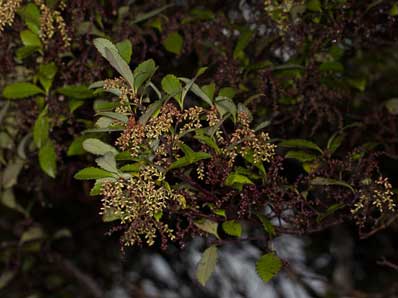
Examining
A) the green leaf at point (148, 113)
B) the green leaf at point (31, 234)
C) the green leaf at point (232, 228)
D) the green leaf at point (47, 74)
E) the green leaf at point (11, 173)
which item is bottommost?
the green leaf at point (31, 234)

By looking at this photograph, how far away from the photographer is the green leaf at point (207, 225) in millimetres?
1519

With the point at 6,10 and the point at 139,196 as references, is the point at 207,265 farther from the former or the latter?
the point at 6,10

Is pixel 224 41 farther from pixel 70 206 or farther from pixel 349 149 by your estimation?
pixel 70 206

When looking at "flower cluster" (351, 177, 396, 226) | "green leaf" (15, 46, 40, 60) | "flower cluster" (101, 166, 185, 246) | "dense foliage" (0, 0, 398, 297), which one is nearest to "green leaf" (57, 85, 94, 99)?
"dense foliage" (0, 0, 398, 297)

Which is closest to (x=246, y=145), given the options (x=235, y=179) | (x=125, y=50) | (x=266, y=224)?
(x=235, y=179)

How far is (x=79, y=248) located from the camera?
11.1 feet

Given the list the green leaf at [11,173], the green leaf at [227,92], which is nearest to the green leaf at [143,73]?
the green leaf at [227,92]

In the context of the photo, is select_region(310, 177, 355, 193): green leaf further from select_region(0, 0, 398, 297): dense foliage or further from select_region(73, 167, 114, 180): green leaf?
select_region(73, 167, 114, 180): green leaf

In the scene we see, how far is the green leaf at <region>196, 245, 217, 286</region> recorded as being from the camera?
158 centimetres

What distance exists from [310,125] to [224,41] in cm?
31

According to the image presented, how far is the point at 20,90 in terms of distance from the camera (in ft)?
5.87

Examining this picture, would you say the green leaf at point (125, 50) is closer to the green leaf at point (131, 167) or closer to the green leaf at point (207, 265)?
the green leaf at point (131, 167)

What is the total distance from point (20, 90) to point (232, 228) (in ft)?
2.04

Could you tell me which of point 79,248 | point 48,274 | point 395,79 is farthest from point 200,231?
point 79,248
